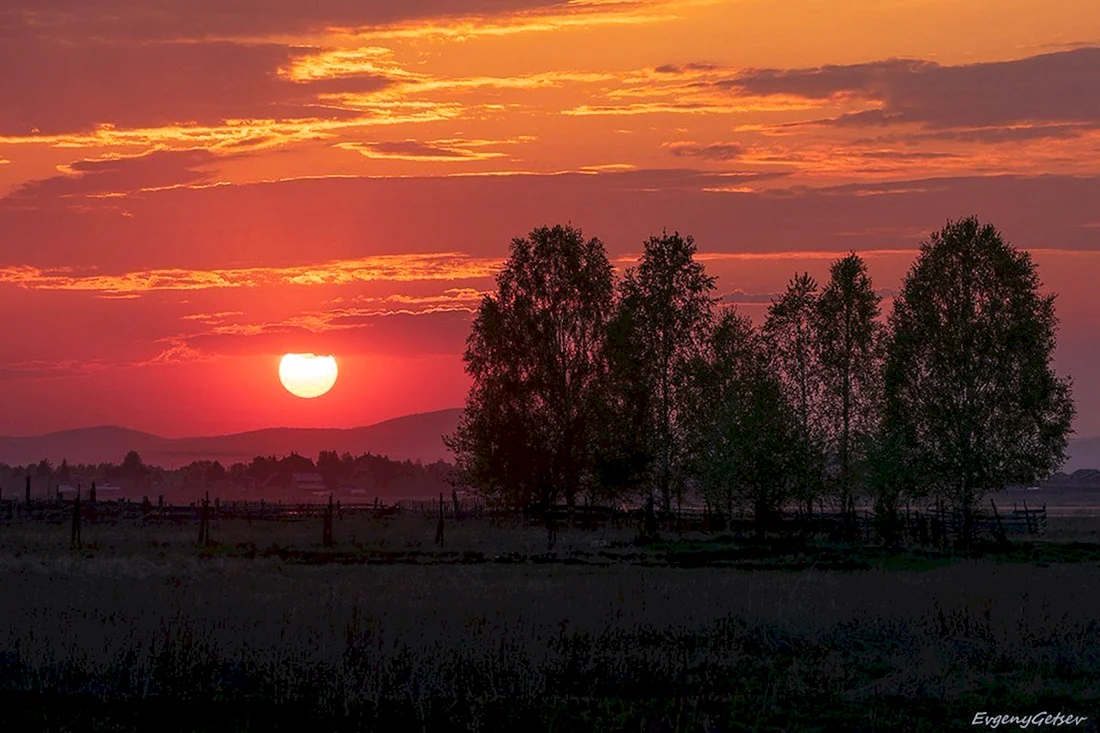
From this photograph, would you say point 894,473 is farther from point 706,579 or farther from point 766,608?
point 766,608

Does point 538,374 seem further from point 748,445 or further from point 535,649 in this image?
point 535,649

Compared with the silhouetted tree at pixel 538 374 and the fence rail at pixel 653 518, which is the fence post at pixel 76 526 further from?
the silhouetted tree at pixel 538 374

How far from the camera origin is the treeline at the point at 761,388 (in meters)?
66.4

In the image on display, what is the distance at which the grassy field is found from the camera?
18969 millimetres

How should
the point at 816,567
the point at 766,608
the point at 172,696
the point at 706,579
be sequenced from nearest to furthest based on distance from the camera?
the point at 172,696 → the point at 766,608 → the point at 706,579 → the point at 816,567

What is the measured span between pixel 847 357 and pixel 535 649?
56.1 meters

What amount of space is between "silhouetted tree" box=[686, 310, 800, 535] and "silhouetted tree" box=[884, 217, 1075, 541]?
604cm

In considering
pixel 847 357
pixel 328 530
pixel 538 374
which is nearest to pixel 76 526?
pixel 328 530

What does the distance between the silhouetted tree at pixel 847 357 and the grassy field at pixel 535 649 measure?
3192cm

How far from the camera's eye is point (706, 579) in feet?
129

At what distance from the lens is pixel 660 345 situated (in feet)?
247

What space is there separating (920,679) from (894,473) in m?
47.4

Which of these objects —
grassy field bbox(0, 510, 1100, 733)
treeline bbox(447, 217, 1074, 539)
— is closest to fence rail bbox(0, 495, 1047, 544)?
treeline bbox(447, 217, 1074, 539)

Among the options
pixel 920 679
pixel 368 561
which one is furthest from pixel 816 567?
pixel 920 679
